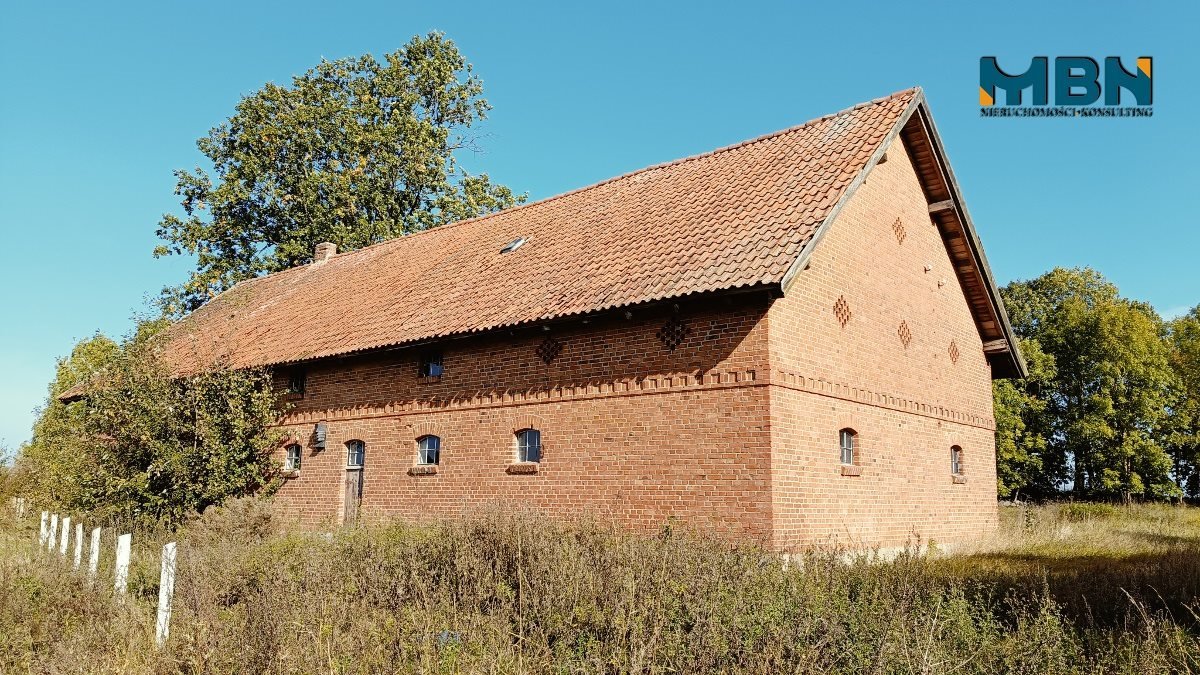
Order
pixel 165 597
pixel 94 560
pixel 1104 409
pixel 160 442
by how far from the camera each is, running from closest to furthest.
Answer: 1. pixel 165 597
2. pixel 94 560
3. pixel 160 442
4. pixel 1104 409

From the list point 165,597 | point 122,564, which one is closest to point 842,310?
point 165,597

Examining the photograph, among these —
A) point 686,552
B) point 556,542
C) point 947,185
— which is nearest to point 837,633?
point 686,552

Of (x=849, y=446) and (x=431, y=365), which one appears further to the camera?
(x=431, y=365)

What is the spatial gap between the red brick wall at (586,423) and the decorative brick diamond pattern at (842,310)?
2229 mm

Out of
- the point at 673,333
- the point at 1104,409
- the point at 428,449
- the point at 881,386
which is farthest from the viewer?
the point at 1104,409

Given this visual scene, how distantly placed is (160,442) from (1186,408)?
41.9 m

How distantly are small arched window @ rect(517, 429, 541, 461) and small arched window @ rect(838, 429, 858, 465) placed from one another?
4.98 m

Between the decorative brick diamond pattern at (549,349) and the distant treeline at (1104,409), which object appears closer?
the decorative brick diamond pattern at (549,349)

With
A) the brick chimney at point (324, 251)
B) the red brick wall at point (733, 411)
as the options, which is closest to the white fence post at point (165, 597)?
the red brick wall at point (733, 411)

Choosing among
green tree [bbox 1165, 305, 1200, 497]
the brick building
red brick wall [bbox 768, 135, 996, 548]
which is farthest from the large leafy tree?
green tree [bbox 1165, 305, 1200, 497]

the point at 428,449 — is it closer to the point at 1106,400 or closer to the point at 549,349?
the point at 549,349

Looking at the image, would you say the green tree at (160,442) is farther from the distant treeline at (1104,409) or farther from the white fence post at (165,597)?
the distant treeline at (1104,409)

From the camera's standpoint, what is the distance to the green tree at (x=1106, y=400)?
36.5 metres

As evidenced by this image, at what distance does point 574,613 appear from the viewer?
653 cm
